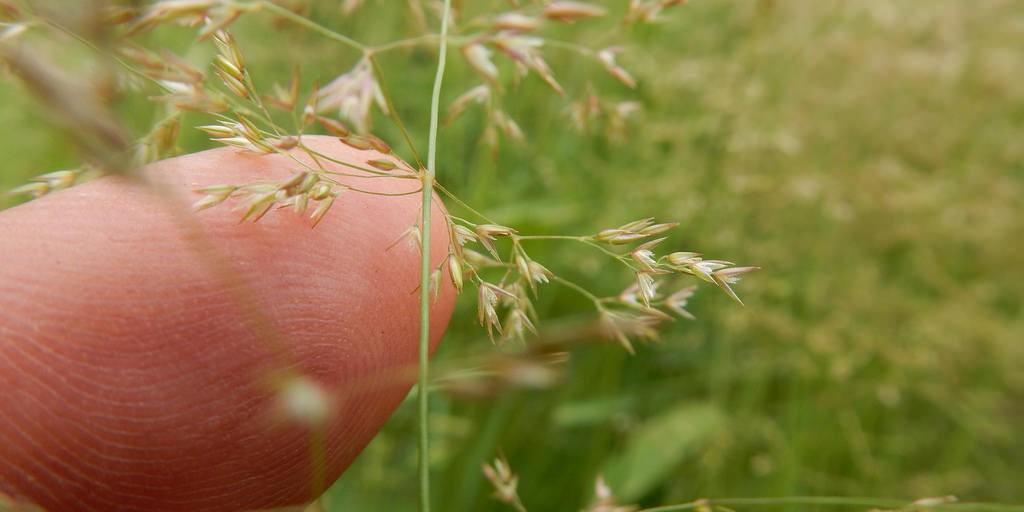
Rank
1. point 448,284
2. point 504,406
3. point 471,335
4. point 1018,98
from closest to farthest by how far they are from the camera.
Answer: point 448,284 < point 504,406 < point 471,335 < point 1018,98

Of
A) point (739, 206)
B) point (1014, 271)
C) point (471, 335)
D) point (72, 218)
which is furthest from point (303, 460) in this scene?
point (1014, 271)

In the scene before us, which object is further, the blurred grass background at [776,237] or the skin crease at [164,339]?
the blurred grass background at [776,237]

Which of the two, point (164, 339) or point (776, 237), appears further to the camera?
point (776, 237)

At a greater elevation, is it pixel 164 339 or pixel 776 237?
pixel 164 339

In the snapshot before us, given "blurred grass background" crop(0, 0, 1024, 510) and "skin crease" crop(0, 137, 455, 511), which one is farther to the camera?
"blurred grass background" crop(0, 0, 1024, 510)

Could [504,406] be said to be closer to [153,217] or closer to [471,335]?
[471,335]
